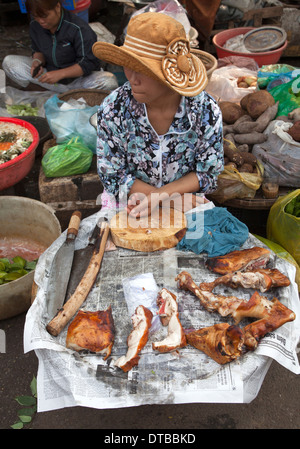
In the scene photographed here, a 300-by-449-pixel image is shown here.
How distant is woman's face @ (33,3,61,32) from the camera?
3980 millimetres

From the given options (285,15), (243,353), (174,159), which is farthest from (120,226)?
(285,15)

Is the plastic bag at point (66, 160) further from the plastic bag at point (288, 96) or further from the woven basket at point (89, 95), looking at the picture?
the plastic bag at point (288, 96)

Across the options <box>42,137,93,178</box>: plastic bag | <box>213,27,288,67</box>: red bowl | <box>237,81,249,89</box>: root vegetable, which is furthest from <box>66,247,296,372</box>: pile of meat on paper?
<box>213,27,288,67</box>: red bowl

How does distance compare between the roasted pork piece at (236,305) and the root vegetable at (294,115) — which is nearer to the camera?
the roasted pork piece at (236,305)

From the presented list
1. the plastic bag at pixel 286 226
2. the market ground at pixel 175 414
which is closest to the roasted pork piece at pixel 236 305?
the market ground at pixel 175 414

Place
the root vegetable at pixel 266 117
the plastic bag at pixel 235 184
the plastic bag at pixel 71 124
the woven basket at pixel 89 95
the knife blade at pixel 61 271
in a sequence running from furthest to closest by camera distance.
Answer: the woven basket at pixel 89 95 < the root vegetable at pixel 266 117 < the plastic bag at pixel 71 124 < the plastic bag at pixel 235 184 < the knife blade at pixel 61 271

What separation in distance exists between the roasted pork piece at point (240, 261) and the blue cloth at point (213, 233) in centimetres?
8

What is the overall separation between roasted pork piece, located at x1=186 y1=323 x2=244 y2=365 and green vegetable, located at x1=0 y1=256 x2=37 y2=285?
1.69 m

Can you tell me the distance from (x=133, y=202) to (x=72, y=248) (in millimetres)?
493

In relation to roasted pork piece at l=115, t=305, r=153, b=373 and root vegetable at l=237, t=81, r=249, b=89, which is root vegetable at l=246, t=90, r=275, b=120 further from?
roasted pork piece at l=115, t=305, r=153, b=373

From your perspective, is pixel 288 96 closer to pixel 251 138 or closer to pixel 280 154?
pixel 251 138

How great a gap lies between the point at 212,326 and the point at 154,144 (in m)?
1.15

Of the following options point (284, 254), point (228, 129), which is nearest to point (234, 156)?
point (228, 129)

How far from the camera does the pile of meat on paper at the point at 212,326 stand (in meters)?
1.80
